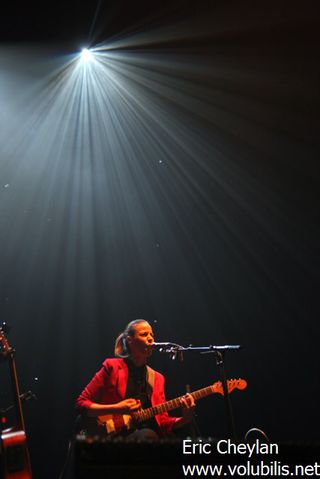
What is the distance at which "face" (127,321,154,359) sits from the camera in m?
3.87

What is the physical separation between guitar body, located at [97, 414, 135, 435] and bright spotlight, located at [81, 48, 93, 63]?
3.53m

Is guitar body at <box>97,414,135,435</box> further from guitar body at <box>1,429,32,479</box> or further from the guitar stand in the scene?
the guitar stand

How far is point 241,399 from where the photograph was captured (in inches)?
186

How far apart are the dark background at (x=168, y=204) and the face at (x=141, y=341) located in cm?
99

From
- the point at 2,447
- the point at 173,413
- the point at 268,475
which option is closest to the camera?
the point at 268,475

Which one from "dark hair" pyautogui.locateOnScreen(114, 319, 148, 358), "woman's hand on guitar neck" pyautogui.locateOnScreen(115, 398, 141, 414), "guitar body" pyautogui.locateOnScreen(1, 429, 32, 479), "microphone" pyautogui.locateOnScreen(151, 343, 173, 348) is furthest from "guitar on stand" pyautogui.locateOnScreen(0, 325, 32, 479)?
"microphone" pyautogui.locateOnScreen(151, 343, 173, 348)

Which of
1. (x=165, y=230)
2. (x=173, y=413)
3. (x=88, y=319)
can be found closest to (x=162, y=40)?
(x=165, y=230)

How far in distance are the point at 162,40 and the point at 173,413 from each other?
3.75 m

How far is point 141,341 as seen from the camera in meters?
3.87

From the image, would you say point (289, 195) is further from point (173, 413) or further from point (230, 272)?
point (173, 413)

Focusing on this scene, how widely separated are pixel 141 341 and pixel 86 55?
3.01 metres

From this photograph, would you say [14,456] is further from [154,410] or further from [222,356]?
[222,356]

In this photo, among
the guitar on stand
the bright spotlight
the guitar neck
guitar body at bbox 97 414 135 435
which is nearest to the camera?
the guitar on stand

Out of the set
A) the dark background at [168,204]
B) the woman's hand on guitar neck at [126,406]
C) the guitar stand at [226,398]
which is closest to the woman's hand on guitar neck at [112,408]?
the woman's hand on guitar neck at [126,406]
